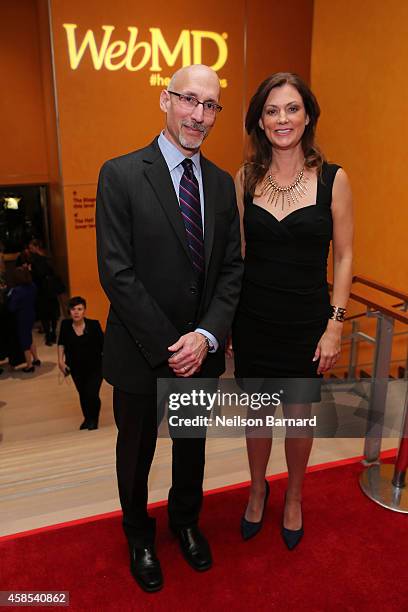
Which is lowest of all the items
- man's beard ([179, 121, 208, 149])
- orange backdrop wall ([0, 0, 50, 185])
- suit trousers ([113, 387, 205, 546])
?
suit trousers ([113, 387, 205, 546])

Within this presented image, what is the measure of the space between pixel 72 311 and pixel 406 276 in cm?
296

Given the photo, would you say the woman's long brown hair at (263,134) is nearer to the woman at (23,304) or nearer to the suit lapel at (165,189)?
the suit lapel at (165,189)

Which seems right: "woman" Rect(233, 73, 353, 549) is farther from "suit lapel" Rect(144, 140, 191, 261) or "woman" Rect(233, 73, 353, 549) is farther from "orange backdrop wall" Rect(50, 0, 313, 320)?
"orange backdrop wall" Rect(50, 0, 313, 320)

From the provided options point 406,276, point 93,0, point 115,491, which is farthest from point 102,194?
point 93,0

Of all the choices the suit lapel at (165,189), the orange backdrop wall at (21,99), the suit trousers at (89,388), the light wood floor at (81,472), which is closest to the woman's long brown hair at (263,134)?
the suit lapel at (165,189)

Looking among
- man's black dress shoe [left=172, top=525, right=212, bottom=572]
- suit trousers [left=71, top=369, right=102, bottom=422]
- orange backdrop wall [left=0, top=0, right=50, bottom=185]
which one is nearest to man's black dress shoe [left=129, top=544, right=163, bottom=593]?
man's black dress shoe [left=172, top=525, right=212, bottom=572]

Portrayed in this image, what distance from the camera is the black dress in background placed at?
5051mm

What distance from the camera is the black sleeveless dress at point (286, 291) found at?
2.10m

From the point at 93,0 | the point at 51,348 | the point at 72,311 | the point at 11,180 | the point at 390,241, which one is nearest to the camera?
the point at 72,311

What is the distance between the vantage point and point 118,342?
202 cm

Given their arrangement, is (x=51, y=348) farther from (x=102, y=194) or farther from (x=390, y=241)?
(x=102, y=194)

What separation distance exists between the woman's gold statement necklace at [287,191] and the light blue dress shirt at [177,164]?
29 cm

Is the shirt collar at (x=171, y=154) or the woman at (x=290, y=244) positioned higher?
the shirt collar at (x=171, y=154)

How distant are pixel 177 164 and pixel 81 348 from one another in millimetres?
3362
